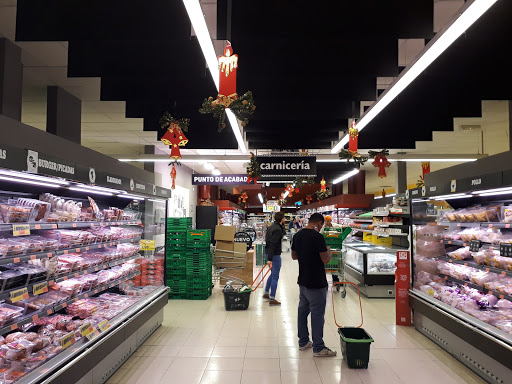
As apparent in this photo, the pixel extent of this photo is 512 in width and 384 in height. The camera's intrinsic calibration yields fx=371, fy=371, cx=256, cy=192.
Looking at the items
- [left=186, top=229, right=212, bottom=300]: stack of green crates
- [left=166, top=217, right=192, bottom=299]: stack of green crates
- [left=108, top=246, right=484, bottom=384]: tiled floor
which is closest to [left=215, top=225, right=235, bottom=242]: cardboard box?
[left=186, top=229, right=212, bottom=300]: stack of green crates

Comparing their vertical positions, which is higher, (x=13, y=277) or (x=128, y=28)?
(x=128, y=28)

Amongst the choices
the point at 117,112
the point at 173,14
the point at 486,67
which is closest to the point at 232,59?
the point at 173,14

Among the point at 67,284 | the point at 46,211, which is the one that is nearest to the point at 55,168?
the point at 46,211

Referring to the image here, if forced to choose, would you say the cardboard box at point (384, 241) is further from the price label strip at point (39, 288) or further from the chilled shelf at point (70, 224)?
the price label strip at point (39, 288)

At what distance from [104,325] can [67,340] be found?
21.3 inches

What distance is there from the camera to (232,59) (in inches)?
127

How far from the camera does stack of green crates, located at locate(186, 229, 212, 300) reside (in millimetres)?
7633

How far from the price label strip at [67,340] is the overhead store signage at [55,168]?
1373 mm

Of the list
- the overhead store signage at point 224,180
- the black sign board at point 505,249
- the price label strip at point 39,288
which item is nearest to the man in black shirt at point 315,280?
the black sign board at point 505,249

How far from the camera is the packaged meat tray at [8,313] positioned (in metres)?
2.82

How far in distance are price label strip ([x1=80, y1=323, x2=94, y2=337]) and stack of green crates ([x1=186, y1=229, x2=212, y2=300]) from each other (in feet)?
13.5

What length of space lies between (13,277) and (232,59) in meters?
2.54

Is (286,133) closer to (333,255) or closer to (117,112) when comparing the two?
(333,255)

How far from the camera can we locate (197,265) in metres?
7.64
